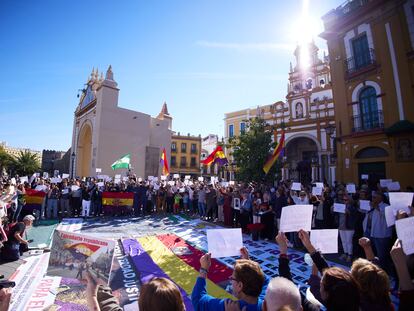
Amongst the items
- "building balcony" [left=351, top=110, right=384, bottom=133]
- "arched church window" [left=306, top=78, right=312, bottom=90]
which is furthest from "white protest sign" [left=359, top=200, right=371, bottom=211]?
"arched church window" [left=306, top=78, right=312, bottom=90]

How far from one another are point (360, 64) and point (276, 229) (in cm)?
1377

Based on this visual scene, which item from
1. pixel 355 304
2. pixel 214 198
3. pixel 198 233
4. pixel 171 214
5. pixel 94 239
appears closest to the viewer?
pixel 355 304

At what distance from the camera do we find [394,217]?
14.5ft

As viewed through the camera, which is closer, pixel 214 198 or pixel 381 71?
pixel 214 198

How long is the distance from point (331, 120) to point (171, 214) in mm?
19728

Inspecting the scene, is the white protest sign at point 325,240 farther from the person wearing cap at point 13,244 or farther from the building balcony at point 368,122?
the building balcony at point 368,122

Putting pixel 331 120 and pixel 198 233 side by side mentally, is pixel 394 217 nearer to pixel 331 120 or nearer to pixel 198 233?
pixel 198 233

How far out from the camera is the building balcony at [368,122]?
14938mm

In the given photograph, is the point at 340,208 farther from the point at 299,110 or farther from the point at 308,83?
the point at 308,83

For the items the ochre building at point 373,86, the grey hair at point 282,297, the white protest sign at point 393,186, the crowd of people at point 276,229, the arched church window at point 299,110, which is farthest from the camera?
the arched church window at point 299,110

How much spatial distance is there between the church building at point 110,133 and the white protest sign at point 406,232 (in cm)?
2305

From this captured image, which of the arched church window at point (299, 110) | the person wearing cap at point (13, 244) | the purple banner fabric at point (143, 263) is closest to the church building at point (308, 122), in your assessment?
the arched church window at point (299, 110)

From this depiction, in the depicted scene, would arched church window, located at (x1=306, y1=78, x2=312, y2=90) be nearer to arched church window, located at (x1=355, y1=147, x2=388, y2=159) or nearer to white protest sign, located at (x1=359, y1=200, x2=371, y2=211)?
arched church window, located at (x1=355, y1=147, x2=388, y2=159)

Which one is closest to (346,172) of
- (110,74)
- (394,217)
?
(394,217)
